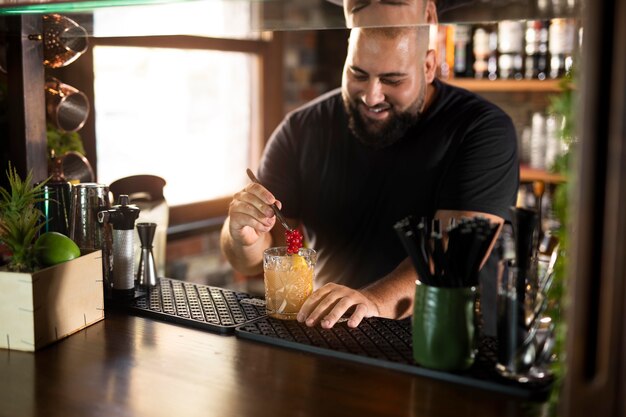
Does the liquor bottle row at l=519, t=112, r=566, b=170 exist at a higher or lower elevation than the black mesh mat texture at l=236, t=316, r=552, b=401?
higher

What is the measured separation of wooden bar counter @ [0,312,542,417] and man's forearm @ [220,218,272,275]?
0.79 metres

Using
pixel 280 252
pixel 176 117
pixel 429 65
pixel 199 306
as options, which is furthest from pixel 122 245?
pixel 176 117

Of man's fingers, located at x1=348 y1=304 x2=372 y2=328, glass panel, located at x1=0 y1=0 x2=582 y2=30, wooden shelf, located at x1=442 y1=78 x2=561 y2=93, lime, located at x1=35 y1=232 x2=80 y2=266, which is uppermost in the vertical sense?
glass panel, located at x1=0 y1=0 x2=582 y2=30

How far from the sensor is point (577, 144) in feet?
2.57

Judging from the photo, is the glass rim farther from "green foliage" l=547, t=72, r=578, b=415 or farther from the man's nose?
the man's nose

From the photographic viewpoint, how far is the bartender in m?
2.09

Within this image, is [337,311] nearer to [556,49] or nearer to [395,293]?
[395,293]

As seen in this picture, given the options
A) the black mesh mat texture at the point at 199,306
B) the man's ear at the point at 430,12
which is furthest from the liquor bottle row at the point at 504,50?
the black mesh mat texture at the point at 199,306

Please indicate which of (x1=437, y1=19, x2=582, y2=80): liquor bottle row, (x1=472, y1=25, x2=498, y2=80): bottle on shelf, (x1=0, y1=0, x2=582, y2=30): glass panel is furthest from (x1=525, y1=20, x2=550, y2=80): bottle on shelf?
(x1=0, y1=0, x2=582, y2=30): glass panel

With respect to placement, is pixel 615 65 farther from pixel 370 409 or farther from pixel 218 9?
pixel 218 9

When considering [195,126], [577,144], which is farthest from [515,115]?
[577,144]

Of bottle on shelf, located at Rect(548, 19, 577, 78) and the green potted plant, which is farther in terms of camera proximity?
bottle on shelf, located at Rect(548, 19, 577, 78)

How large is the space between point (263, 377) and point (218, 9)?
2.35 feet

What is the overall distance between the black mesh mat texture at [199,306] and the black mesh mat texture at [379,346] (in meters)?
0.06
